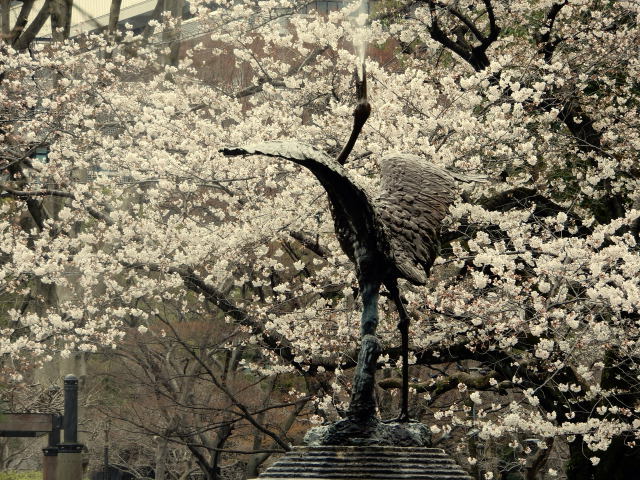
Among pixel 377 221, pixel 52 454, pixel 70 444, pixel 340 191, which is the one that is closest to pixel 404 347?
pixel 377 221

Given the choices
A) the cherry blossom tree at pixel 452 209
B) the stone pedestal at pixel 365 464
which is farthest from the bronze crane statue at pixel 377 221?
the cherry blossom tree at pixel 452 209

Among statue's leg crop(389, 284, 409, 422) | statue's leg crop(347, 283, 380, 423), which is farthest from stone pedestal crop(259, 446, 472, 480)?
statue's leg crop(389, 284, 409, 422)

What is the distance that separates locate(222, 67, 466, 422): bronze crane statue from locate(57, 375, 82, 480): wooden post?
8525mm

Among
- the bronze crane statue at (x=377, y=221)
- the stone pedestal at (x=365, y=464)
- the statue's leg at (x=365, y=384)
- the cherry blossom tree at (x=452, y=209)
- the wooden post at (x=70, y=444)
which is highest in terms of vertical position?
the cherry blossom tree at (x=452, y=209)

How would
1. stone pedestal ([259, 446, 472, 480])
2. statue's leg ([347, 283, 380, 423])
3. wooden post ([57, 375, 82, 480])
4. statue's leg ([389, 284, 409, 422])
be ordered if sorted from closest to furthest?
1. stone pedestal ([259, 446, 472, 480])
2. statue's leg ([347, 283, 380, 423])
3. statue's leg ([389, 284, 409, 422])
4. wooden post ([57, 375, 82, 480])

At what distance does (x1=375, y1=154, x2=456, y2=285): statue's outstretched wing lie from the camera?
6047mm

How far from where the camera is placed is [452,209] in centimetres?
1127

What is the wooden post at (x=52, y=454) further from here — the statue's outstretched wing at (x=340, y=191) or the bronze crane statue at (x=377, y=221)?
the statue's outstretched wing at (x=340, y=191)

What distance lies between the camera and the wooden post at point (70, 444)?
44.1 feet

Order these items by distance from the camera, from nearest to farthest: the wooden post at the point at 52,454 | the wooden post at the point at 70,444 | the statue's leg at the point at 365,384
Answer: the statue's leg at the point at 365,384, the wooden post at the point at 70,444, the wooden post at the point at 52,454

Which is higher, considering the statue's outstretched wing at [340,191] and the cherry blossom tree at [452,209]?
the cherry blossom tree at [452,209]

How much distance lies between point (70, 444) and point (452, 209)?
631cm

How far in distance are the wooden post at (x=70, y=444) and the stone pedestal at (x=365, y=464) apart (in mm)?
8552

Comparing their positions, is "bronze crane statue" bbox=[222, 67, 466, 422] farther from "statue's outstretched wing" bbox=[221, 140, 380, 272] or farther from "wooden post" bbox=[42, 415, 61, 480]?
"wooden post" bbox=[42, 415, 61, 480]
